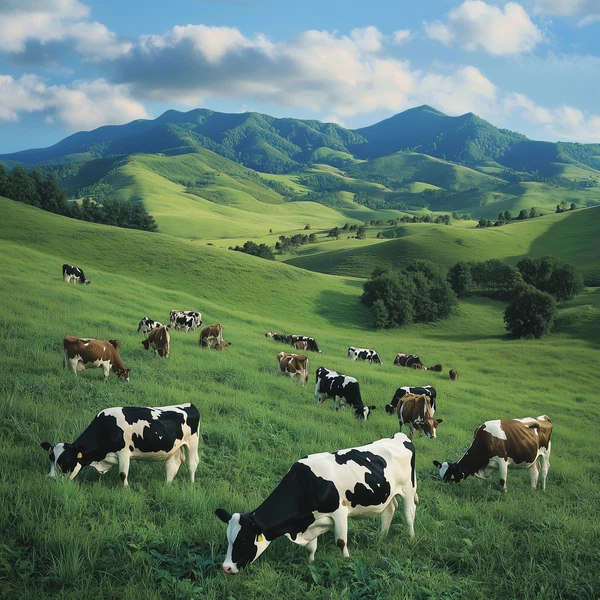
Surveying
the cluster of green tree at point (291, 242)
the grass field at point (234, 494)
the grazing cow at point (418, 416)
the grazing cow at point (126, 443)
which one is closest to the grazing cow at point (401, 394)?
the grass field at point (234, 494)

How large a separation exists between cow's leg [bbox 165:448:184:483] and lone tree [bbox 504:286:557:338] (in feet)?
188

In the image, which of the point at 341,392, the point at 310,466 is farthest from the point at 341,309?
the point at 310,466

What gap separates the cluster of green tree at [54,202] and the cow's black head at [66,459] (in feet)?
323

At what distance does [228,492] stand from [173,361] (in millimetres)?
11755

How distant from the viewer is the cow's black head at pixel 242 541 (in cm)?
584

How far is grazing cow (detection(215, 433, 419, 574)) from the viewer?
6.00 meters

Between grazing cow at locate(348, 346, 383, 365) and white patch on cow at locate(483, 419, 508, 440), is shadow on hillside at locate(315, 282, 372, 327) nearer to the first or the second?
grazing cow at locate(348, 346, 383, 365)

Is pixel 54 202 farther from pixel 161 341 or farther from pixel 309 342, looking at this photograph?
pixel 161 341

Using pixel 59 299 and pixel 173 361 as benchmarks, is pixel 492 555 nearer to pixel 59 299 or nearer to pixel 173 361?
pixel 173 361

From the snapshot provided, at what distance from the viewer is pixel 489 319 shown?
2753 inches

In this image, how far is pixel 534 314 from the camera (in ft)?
188

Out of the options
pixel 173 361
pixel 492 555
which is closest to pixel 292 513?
pixel 492 555

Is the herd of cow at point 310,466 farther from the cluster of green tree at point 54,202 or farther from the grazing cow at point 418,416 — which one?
the cluster of green tree at point 54,202

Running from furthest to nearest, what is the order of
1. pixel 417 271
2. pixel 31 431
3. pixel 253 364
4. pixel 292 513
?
1. pixel 417 271
2. pixel 253 364
3. pixel 31 431
4. pixel 292 513
